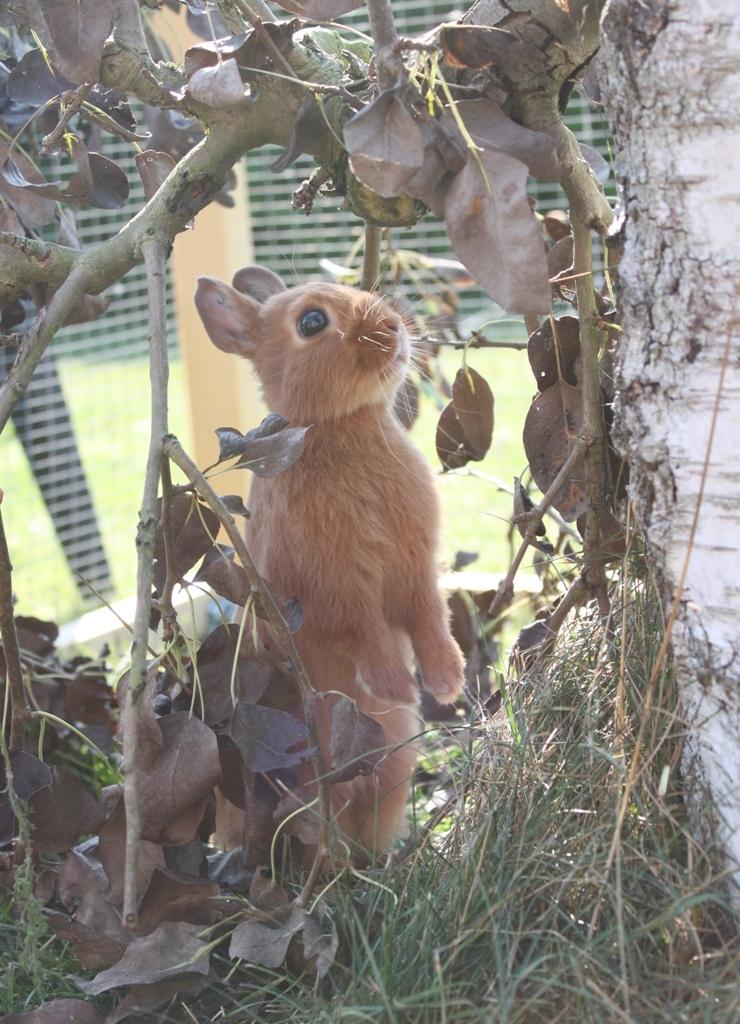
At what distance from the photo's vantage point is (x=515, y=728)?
1.95 m

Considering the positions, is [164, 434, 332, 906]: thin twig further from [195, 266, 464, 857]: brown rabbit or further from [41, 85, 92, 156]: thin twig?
[41, 85, 92, 156]: thin twig

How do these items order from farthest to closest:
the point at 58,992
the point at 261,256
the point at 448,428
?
the point at 261,256
the point at 448,428
the point at 58,992

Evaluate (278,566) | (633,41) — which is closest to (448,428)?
(278,566)

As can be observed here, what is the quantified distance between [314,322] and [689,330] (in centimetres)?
89

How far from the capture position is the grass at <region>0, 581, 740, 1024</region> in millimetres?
1436

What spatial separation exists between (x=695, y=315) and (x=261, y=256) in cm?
385

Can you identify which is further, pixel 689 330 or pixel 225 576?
pixel 225 576

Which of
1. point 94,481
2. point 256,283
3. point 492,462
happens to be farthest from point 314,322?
point 94,481

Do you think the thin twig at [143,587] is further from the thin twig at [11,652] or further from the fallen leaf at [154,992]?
the thin twig at [11,652]

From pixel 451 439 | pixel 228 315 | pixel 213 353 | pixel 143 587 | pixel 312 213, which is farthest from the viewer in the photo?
pixel 312 213

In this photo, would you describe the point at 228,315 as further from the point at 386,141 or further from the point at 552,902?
the point at 552,902

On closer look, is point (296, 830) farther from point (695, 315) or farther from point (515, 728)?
point (695, 315)

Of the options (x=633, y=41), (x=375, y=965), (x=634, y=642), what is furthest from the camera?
(x=634, y=642)

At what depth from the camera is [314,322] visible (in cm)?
221
